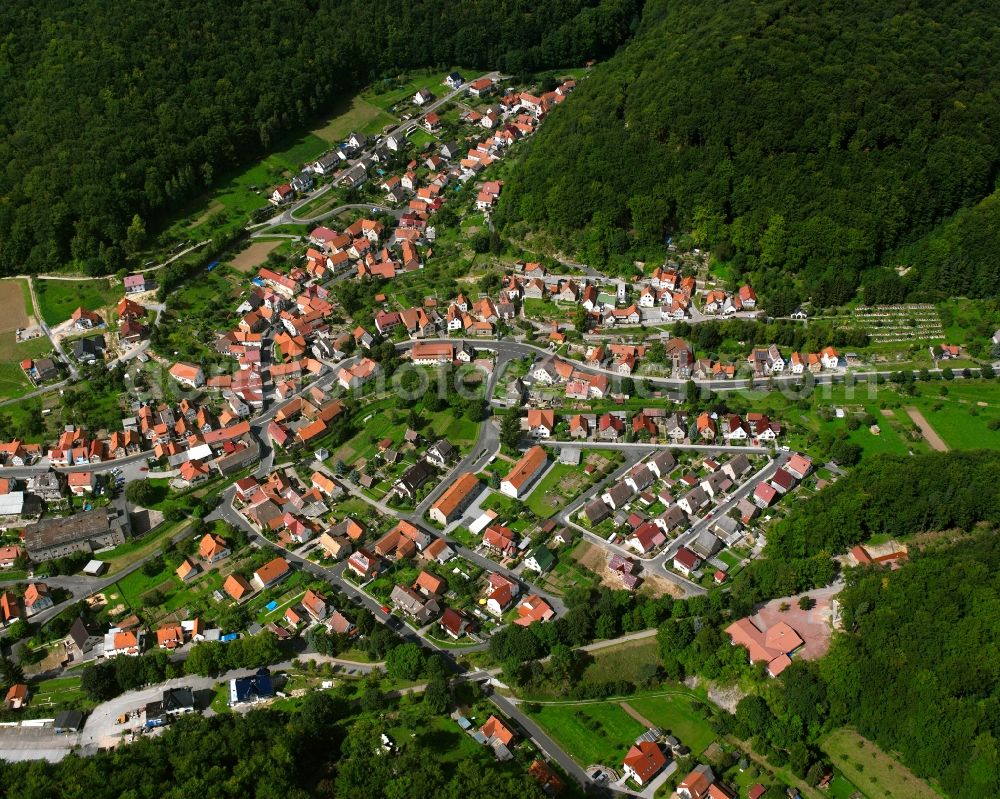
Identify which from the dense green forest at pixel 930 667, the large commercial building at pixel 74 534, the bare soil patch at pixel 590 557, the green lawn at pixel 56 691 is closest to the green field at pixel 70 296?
the large commercial building at pixel 74 534

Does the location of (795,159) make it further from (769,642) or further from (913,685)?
(913,685)

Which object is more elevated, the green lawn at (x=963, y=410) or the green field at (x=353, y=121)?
the green field at (x=353, y=121)

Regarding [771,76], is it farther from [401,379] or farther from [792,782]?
[792,782]

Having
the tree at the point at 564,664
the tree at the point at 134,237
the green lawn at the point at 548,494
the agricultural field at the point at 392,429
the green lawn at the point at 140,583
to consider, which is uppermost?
the tree at the point at 134,237

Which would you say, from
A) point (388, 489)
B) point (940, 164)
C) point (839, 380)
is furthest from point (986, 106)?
point (388, 489)

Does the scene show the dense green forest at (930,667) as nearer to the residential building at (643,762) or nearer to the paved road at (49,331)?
the residential building at (643,762)

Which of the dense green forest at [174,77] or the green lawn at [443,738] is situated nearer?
the green lawn at [443,738]
